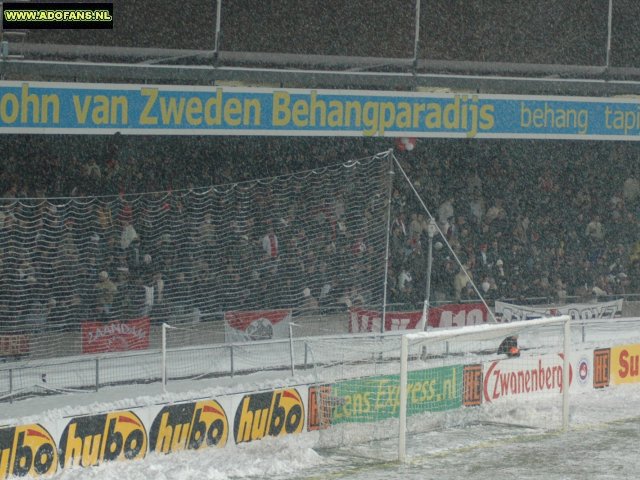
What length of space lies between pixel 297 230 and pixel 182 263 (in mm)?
1861

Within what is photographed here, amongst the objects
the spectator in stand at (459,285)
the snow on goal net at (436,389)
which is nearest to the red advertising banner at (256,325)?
the snow on goal net at (436,389)

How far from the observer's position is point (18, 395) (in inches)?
497

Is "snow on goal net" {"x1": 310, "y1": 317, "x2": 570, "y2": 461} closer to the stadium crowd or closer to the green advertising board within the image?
the green advertising board

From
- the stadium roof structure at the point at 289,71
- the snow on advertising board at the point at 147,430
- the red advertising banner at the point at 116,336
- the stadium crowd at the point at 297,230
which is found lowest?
the snow on advertising board at the point at 147,430

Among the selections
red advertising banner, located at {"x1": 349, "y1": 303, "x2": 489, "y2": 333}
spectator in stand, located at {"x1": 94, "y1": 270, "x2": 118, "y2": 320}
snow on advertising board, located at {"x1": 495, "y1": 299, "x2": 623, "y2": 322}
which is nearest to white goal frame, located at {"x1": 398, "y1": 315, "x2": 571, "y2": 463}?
red advertising banner, located at {"x1": 349, "y1": 303, "x2": 489, "y2": 333}

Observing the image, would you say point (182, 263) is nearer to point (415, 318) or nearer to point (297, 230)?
point (297, 230)

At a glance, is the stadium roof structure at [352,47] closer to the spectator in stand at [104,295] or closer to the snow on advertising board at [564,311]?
the spectator in stand at [104,295]

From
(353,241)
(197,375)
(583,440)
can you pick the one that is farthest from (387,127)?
(583,440)

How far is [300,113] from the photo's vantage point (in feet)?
54.9

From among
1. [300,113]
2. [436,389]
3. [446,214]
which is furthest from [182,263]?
[446,214]

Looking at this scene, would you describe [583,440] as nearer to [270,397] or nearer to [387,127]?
[270,397]

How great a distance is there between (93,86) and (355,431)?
6263mm

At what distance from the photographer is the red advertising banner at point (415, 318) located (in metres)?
15.5

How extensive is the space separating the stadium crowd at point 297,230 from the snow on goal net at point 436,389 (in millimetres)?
2273
